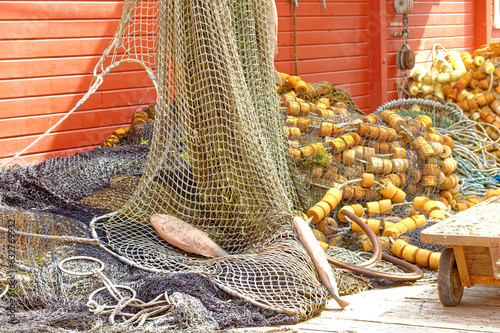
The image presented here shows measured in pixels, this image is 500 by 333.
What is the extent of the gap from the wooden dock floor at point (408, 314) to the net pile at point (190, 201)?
0.45ft

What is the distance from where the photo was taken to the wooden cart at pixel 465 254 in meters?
3.25

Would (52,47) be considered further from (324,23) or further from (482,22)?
(482,22)

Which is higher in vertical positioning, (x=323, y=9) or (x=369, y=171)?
(x=323, y=9)

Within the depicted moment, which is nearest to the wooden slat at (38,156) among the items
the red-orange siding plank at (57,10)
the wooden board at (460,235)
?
the red-orange siding plank at (57,10)

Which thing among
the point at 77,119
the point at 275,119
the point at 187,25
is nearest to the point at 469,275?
the point at 275,119

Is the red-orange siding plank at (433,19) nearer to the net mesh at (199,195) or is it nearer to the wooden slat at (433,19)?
the wooden slat at (433,19)

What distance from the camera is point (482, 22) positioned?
1223 centimetres

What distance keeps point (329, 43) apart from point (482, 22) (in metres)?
4.63

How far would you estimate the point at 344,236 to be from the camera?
5.14 m

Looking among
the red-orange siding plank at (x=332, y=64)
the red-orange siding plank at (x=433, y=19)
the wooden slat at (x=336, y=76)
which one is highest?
the red-orange siding plank at (x=433, y=19)

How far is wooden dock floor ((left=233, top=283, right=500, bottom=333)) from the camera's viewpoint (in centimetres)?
300

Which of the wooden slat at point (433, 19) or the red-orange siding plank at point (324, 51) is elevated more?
the wooden slat at point (433, 19)

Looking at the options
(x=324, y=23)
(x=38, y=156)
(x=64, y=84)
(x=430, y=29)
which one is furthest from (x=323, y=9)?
(x=38, y=156)

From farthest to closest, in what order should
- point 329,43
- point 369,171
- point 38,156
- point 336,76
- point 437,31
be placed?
point 437,31, point 336,76, point 329,43, point 38,156, point 369,171
